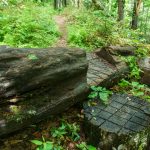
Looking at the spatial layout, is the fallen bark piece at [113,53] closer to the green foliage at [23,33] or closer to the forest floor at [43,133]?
the green foliage at [23,33]

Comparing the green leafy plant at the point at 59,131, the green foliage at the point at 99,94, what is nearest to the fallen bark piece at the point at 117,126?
the green foliage at the point at 99,94

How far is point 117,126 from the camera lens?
5.18 metres

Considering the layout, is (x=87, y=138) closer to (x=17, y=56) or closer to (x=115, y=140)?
(x=115, y=140)

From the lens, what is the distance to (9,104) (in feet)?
14.9

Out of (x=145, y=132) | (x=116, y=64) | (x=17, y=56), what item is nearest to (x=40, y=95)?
(x=17, y=56)

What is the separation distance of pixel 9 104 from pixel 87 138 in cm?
181

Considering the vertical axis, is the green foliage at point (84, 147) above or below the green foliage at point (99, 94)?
below

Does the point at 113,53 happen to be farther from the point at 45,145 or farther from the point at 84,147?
the point at 45,145

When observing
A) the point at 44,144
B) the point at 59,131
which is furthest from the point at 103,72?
the point at 44,144

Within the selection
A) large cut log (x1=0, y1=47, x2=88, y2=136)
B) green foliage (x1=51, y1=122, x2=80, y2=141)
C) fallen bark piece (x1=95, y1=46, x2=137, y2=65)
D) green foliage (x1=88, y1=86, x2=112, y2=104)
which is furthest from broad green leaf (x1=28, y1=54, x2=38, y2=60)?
fallen bark piece (x1=95, y1=46, x2=137, y2=65)

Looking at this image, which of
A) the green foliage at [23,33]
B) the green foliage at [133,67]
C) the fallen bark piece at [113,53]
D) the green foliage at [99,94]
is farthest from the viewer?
the green foliage at [23,33]

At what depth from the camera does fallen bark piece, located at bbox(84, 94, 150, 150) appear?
501cm

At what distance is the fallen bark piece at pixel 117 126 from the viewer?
5.01 meters

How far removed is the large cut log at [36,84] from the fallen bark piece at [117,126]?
0.58 metres
